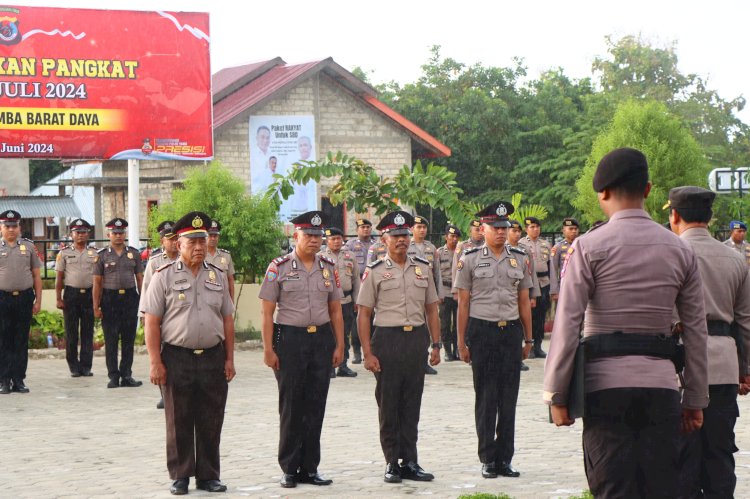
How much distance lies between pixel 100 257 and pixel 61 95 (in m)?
6.11

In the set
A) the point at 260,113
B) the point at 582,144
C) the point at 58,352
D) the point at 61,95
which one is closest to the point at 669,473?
the point at 58,352

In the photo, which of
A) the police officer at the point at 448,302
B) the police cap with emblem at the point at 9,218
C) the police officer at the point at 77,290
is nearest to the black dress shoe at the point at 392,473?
the police cap with emblem at the point at 9,218

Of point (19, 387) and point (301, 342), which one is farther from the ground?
point (301, 342)

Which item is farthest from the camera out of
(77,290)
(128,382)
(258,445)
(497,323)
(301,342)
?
(77,290)

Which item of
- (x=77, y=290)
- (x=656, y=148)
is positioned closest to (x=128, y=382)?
(x=77, y=290)

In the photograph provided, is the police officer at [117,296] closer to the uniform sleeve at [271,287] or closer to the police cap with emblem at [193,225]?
the uniform sleeve at [271,287]

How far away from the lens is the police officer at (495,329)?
916 cm

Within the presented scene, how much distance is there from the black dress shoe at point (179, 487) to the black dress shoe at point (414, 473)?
63.9 inches

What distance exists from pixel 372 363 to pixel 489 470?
1.20 metres

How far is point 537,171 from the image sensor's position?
40281mm

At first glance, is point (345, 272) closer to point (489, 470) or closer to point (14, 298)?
point (14, 298)

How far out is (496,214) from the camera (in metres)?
9.88

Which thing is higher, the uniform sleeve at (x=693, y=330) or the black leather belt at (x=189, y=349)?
the uniform sleeve at (x=693, y=330)

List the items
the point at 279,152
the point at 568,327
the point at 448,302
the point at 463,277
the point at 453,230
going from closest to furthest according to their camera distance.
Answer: the point at 568,327
the point at 463,277
the point at 448,302
the point at 453,230
the point at 279,152
